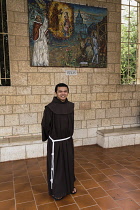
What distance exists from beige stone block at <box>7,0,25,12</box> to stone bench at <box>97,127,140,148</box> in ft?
12.2

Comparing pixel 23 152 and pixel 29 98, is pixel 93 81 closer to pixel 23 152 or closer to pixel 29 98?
pixel 29 98

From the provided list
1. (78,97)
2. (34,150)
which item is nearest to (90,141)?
(78,97)

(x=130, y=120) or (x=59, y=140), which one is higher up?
(x=59, y=140)

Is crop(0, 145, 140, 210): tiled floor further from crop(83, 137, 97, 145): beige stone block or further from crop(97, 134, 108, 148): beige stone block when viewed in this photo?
crop(83, 137, 97, 145): beige stone block

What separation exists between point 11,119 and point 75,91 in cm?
180

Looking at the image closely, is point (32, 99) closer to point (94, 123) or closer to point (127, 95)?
point (94, 123)

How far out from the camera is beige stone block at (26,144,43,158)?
4.37 m

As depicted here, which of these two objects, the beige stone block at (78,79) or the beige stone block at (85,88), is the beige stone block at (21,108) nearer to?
the beige stone block at (78,79)

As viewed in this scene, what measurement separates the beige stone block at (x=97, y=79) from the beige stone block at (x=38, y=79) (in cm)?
118

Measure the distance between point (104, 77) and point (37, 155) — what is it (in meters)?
2.77

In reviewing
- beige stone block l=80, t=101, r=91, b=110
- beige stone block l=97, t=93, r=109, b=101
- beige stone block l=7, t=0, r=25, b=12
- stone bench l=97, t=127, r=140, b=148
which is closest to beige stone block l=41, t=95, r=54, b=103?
beige stone block l=80, t=101, r=91, b=110

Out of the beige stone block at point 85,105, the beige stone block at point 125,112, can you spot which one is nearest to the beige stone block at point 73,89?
the beige stone block at point 85,105

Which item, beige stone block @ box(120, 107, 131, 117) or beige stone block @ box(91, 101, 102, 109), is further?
beige stone block @ box(120, 107, 131, 117)

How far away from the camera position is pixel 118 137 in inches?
202
